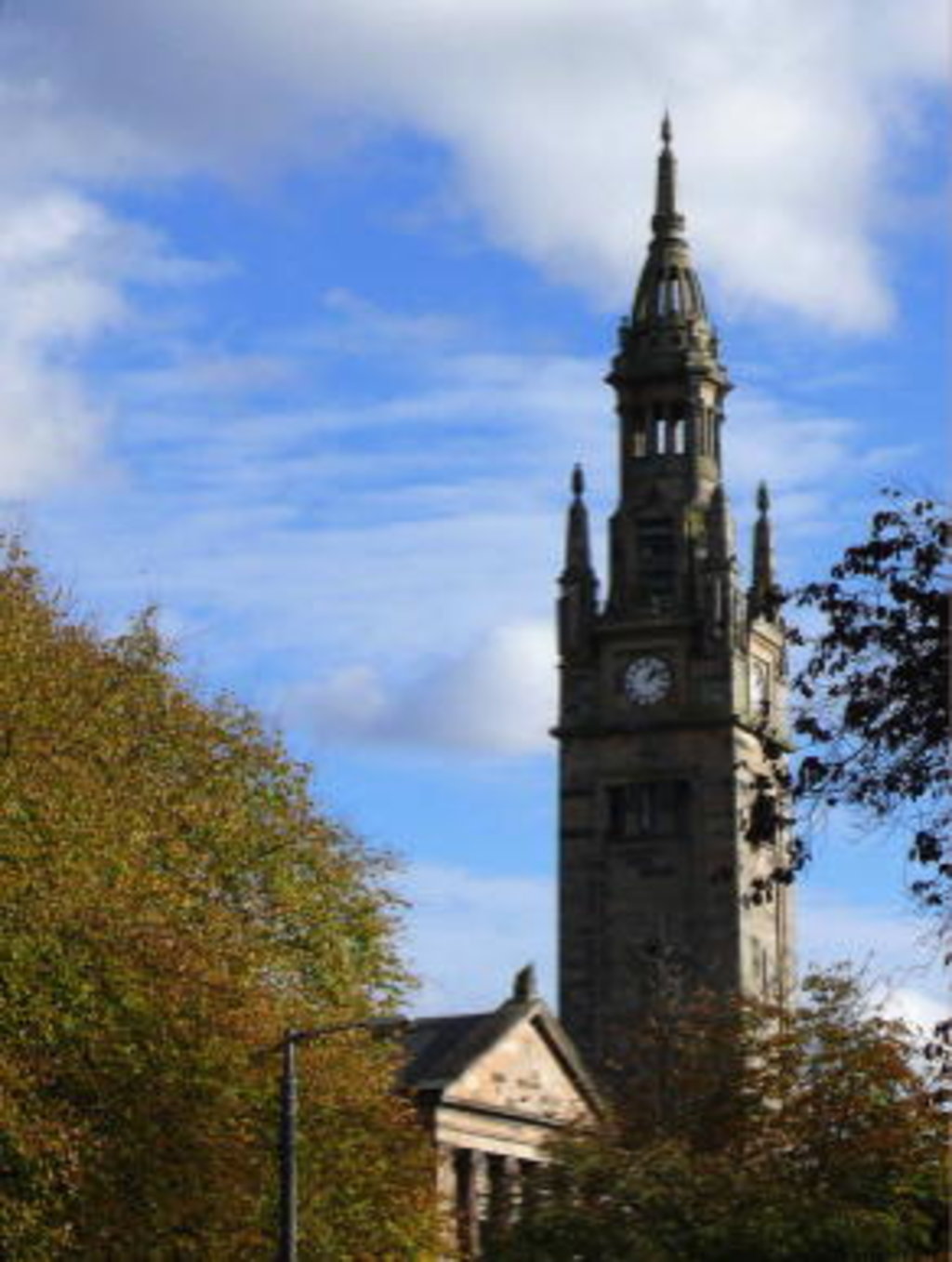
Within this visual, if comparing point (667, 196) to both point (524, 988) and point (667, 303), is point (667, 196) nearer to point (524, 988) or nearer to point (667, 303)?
point (667, 303)

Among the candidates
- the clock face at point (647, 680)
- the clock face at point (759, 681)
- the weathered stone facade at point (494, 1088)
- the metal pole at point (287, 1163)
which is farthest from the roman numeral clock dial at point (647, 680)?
the metal pole at point (287, 1163)

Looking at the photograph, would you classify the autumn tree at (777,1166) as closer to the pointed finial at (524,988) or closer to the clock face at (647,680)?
the pointed finial at (524,988)

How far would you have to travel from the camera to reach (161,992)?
45625 mm

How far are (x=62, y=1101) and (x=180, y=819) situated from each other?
360 inches

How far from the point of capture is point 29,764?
47.5m

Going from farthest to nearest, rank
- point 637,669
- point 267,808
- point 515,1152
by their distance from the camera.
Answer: point 637,669, point 515,1152, point 267,808

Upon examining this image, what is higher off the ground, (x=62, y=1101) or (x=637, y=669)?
(x=637, y=669)

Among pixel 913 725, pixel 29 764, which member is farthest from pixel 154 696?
pixel 913 725

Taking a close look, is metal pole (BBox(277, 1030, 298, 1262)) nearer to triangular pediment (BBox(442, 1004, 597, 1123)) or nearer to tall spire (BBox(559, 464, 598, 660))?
triangular pediment (BBox(442, 1004, 597, 1123))

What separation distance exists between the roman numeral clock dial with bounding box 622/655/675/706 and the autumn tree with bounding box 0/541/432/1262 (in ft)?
173

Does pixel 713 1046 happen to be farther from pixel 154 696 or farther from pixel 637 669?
pixel 637 669

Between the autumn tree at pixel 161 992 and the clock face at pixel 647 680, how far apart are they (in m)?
52.9

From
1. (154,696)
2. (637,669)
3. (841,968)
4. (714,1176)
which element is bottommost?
(714,1176)

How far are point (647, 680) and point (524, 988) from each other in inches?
1253
